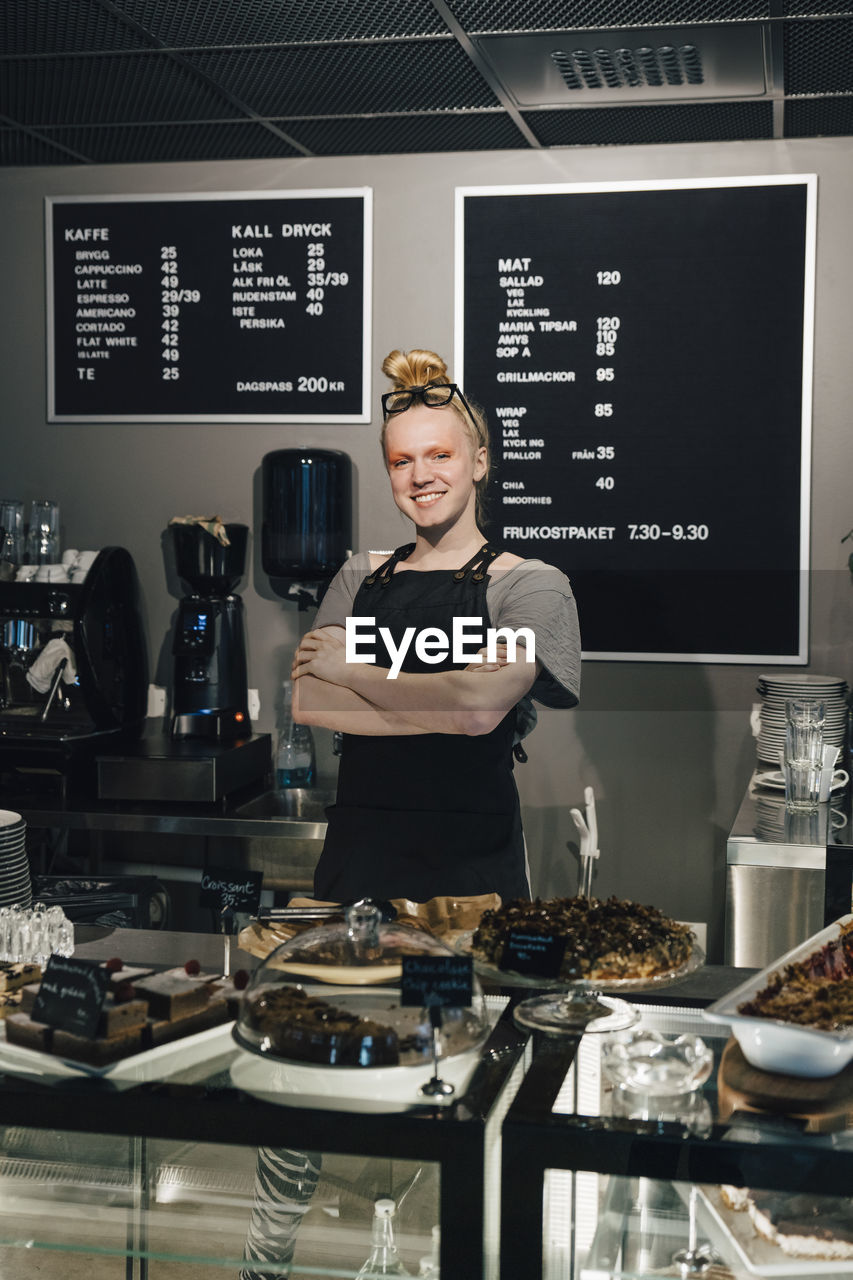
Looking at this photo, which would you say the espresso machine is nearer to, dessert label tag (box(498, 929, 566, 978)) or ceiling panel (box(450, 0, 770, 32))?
ceiling panel (box(450, 0, 770, 32))

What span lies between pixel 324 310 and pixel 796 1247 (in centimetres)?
321

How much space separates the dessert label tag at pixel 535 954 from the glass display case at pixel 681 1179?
13 centimetres

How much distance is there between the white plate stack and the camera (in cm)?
333

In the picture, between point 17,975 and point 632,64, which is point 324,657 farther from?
point 632,64

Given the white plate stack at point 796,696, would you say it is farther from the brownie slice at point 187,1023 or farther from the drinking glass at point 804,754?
the brownie slice at point 187,1023

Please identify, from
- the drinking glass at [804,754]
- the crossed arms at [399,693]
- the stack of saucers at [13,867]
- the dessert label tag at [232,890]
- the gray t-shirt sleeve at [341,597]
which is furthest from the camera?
the drinking glass at [804,754]

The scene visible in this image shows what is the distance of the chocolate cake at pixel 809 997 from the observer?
47.0 inches

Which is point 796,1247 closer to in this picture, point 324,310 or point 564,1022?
point 564,1022

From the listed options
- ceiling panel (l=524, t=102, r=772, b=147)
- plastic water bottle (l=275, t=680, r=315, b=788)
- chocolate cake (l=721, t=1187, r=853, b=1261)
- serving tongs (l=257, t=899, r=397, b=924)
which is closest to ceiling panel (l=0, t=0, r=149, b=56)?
ceiling panel (l=524, t=102, r=772, b=147)

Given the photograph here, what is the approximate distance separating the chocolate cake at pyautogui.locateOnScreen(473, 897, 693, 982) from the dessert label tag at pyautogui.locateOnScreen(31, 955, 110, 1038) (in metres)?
0.41

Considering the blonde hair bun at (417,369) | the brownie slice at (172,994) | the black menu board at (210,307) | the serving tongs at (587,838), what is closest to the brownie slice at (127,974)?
the brownie slice at (172,994)

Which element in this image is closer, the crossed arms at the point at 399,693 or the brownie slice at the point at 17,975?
the brownie slice at the point at 17,975

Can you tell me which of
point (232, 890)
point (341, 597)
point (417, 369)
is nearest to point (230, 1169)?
point (232, 890)

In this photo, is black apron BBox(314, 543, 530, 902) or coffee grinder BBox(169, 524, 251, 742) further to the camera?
coffee grinder BBox(169, 524, 251, 742)
